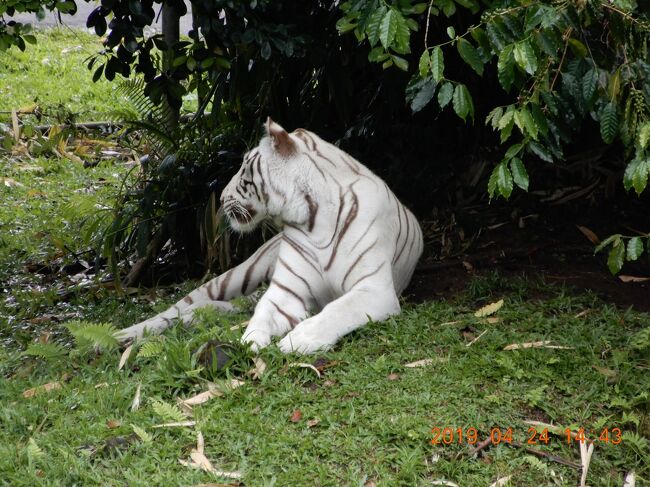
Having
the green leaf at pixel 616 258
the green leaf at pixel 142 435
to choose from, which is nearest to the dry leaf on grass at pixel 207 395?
the green leaf at pixel 142 435

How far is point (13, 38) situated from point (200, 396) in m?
2.99

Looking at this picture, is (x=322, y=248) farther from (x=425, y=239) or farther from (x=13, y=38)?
(x=13, y=38)

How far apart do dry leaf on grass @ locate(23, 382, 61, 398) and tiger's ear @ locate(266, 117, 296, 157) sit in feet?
5.73

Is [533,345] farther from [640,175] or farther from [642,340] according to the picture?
[640,175]

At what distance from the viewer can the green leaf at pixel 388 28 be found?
3543 mm

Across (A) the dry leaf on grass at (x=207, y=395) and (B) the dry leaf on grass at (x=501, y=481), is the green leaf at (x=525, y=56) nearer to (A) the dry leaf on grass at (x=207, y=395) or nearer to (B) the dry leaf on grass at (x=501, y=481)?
(B) the dry leaf on grass at (x=501, y=481)

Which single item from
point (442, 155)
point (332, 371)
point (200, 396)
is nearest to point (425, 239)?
point (442, 155)

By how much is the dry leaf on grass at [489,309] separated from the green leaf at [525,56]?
1.78 m

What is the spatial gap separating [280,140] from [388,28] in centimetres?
140

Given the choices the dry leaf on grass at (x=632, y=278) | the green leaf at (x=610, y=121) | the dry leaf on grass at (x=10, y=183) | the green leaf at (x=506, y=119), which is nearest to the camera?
the green leaf at (x=506, y=119)

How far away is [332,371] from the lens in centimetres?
402

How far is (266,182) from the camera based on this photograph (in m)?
4.90

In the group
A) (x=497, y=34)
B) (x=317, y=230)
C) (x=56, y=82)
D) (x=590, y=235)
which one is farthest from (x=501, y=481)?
(x=56, y=82)

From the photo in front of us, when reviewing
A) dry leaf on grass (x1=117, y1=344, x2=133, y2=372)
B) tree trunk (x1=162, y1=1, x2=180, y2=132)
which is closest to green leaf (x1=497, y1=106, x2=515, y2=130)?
dry leaf on grass (x1=117, y1=344, x2=133, y2=372)
